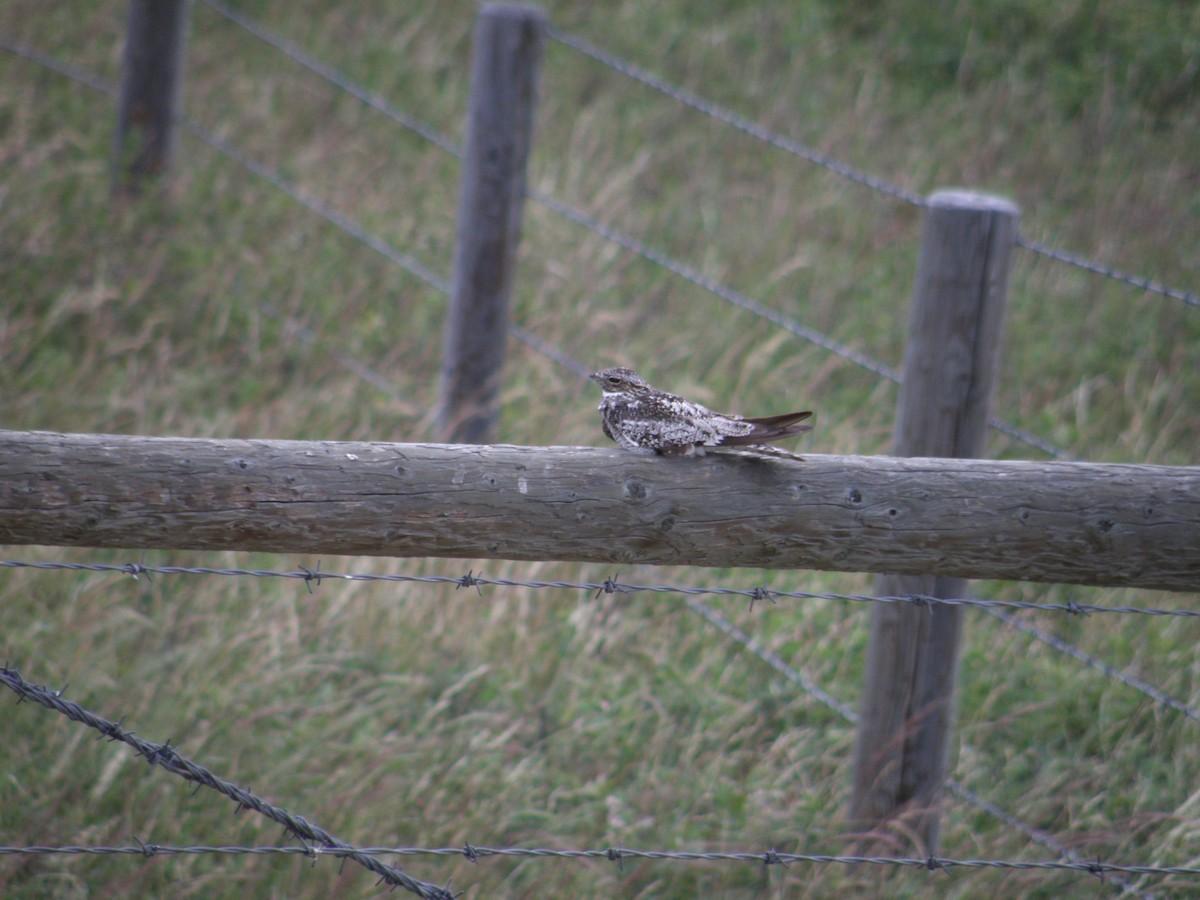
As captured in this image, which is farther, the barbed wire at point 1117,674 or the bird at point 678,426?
the barbed wire at point 1117,674

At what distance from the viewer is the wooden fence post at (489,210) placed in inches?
162

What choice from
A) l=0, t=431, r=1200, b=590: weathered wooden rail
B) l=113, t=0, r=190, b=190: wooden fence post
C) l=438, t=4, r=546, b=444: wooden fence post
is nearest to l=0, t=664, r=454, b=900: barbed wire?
l=0, t=431, r=1200, b=590: weathered wooden rail

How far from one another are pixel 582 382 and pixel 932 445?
228 centimetres


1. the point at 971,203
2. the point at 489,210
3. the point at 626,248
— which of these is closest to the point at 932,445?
the point at 971,203

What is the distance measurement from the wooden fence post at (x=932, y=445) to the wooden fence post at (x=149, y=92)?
4.63 metres

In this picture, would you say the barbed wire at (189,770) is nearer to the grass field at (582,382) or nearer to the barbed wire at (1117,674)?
the grass field at (582,382)

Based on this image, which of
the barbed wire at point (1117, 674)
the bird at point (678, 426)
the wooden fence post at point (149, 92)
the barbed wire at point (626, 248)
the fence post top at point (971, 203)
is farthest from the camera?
the wooden fence post at point (149, 92)

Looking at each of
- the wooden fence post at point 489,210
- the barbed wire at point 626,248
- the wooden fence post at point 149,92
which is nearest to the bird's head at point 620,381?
the barbed wire at point 626,248

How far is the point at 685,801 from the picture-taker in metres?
3.38

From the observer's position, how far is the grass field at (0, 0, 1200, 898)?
3221 mm

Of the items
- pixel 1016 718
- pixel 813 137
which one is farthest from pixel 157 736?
pixel 813 137

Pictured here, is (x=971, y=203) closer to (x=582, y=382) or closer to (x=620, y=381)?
(x=620, y=381)

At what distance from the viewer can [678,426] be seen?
88.9 inches

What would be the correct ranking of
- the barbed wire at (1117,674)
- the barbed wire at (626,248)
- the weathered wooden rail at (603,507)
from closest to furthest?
the weathered wooden rail at (603,507) → the barbed wire at (1117,674) → the barbed wire at (626,248)
